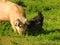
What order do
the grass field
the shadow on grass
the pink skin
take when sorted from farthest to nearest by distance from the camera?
the shadow on grass → the pink skin → the grass field

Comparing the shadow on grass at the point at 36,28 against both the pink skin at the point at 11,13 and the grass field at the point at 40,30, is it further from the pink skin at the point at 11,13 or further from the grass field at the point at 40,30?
the pink skin at the point at 11,13

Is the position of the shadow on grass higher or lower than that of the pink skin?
lower

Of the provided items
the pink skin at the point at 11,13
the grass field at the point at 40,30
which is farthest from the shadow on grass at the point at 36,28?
the pink skin at the point at 11,13

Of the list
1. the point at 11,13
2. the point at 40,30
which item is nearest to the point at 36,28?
the point at 40,30

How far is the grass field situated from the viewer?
11597 mm

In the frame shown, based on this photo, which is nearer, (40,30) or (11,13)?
(11,13)

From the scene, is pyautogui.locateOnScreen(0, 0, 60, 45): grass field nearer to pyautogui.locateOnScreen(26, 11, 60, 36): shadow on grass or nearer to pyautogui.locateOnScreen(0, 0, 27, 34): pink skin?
pyautogui.locateOnScreen(26, 11, 60, 36): shadow on grass

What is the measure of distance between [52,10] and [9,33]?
19.8 feet

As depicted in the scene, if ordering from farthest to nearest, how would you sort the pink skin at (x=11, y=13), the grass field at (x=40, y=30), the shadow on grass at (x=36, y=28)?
the shadow on grass at (x=36, y=28) → the pink skin at (x=11, y=13) → the grass field at (x=40, y=30)

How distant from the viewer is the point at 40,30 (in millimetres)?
14773

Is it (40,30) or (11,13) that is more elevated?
(11,13)

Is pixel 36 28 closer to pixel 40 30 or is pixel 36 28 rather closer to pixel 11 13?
pixel 40 30

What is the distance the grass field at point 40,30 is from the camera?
1160cm

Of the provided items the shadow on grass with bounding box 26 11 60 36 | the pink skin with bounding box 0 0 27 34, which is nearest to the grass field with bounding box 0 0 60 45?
the shadow on grass with bounding box 26 11 60 36
